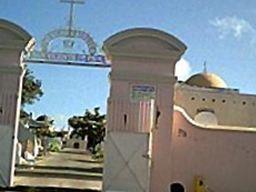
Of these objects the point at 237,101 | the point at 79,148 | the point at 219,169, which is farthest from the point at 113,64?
the point at 79,148

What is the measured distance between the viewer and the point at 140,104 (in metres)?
16.1

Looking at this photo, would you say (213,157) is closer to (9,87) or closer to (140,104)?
(140,104)

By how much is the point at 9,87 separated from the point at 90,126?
48761mm

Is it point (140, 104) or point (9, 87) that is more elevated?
point (9, 87)

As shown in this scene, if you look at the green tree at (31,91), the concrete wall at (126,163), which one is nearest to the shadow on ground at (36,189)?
the concrete wall at (126,163)

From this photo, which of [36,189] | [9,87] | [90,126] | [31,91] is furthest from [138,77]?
[90,126]

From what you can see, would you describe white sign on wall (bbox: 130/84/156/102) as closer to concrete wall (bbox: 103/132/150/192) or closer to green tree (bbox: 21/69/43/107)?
concrete wall (bbox: 103/132/150/192)

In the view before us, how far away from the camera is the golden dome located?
127 feet

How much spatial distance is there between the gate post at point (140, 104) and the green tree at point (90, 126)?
144 feet

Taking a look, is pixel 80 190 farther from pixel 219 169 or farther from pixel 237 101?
pixel 237 101

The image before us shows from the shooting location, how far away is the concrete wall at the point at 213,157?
54.3 ft

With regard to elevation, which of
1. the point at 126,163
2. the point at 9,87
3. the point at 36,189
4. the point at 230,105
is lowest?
the point at 36,189

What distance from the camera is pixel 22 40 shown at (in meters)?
16.3

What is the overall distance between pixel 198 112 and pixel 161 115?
14582 mm
